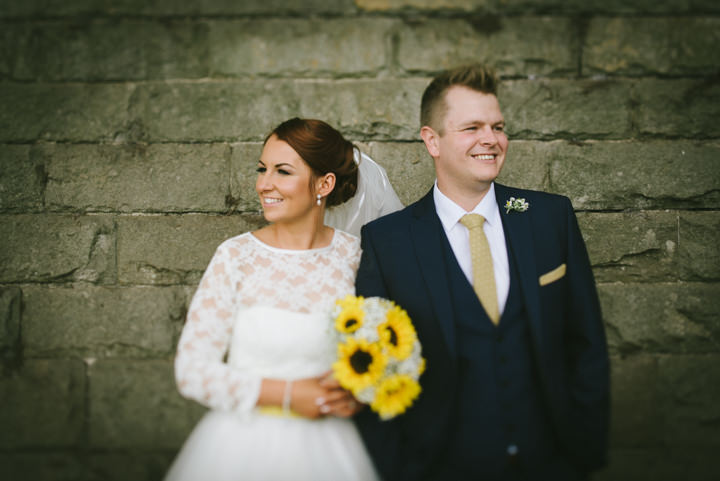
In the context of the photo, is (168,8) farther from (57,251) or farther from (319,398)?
(319,398)

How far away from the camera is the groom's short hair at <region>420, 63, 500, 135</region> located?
7.02 ft

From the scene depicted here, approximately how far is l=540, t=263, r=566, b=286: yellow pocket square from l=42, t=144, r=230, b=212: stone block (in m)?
1.95

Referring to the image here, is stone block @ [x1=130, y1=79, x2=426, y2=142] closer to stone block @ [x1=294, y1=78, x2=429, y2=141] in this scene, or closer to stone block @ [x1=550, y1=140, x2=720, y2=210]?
stone block @ [x1=294, y1=78, x2=429, y2=141]

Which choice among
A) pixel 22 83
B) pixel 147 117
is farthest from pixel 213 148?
pixel 22 83

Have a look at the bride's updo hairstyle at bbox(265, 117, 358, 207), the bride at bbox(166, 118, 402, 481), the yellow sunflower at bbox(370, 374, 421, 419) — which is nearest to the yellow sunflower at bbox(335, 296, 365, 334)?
the bride at bbox(166, 118, 402, 481)

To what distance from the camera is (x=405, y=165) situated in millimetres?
3055

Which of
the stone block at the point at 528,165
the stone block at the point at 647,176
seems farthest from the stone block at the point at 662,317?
the stone block at the point at 528,165

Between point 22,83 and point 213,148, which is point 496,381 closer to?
point 213,148

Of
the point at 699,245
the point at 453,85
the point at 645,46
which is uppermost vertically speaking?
the point at 645,46

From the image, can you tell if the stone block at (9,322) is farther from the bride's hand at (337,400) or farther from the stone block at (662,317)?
the stone block at (662,317)

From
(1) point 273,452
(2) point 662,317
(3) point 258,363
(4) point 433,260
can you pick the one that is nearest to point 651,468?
(2) point 662,317

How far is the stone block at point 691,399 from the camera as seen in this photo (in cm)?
299

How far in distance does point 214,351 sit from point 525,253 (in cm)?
133

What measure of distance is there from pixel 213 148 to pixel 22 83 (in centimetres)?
129
